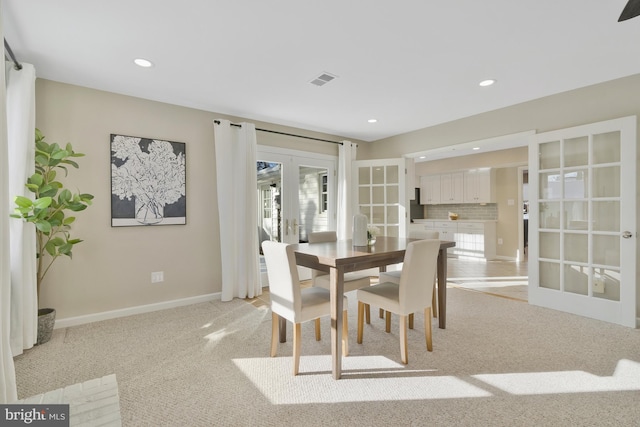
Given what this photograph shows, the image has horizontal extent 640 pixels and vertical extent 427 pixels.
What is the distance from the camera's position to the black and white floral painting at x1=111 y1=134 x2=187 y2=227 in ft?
10.8

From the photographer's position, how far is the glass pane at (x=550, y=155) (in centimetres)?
349

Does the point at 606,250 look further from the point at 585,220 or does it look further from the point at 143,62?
the point at 143,62

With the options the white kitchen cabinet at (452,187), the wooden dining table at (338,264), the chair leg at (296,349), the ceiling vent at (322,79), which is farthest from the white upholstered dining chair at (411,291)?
the white kitchen cabinet at (452,187)

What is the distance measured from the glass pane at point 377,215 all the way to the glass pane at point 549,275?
2350 mm

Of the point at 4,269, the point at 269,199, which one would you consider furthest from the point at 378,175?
the point at 4,269

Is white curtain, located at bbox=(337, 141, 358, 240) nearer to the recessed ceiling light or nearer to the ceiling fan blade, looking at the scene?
the recessed ceiling light

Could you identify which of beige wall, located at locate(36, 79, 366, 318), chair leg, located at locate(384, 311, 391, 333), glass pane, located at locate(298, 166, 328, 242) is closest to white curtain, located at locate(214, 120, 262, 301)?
beige wall, located at locate(36, 79, 366, 318)

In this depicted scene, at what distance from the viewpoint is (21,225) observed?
8.13 ft

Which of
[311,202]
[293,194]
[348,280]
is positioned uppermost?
[293,194]

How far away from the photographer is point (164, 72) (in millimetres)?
2871

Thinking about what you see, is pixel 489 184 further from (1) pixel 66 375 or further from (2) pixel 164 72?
(1) pixel 66 375

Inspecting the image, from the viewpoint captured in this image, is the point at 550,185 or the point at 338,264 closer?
the point at 338,264

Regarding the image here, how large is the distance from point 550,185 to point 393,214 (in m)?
2.23

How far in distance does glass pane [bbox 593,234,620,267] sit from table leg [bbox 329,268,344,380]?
9.63ft
